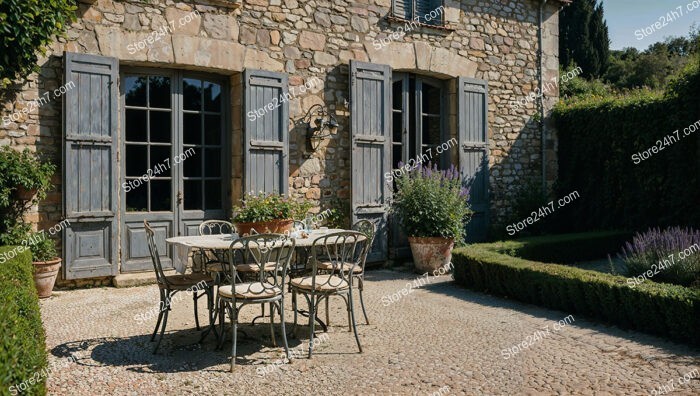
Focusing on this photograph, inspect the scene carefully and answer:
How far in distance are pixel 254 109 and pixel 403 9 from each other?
2.76 metres

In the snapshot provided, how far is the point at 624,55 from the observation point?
85.8 ft

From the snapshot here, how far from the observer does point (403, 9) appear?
26.2 ft

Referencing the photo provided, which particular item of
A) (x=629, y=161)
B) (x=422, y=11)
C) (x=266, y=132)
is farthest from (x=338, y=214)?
(x=629, y=161)

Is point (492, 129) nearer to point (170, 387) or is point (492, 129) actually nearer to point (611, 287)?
point (611, 287)

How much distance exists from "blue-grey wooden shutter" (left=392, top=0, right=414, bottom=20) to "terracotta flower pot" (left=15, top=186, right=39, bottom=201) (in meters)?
4.94

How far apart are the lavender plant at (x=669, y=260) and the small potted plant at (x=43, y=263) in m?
5.73

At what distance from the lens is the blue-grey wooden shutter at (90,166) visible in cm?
572

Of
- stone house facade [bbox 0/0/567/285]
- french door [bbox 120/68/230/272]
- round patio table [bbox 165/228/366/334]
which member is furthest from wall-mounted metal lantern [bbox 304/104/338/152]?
round patio table [bbox 165/228/366/334]

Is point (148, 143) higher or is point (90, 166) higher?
point (148, 143)

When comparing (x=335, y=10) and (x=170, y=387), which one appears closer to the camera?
(x=170, y=387)

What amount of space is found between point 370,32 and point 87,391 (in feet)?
18.4

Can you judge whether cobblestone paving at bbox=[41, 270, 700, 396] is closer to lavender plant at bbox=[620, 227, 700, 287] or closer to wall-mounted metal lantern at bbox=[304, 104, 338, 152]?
lavender plant at bbox=[620, 227, 700, 287]

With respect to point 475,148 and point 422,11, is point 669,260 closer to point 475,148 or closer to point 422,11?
point 475,148

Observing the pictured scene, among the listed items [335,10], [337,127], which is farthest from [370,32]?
[337,127]
